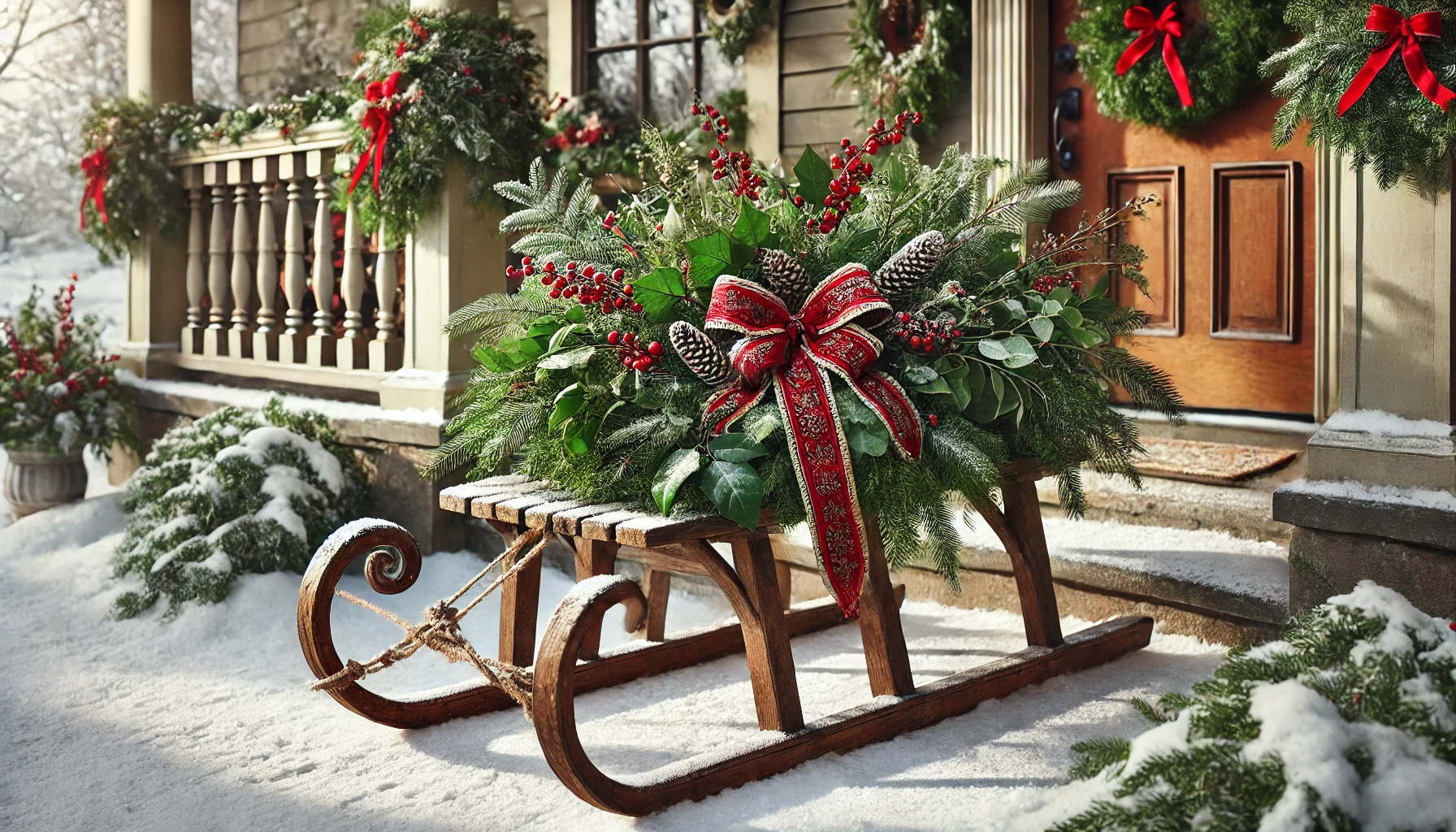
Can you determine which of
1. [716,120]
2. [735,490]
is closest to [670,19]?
[716,120]

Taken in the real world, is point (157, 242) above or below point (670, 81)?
below

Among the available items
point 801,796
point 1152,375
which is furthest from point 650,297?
point 1152,375

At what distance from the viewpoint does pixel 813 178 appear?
104 inches

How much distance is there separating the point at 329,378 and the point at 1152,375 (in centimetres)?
335

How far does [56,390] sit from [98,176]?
1041 mm

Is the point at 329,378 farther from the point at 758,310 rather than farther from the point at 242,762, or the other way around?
the point at 758,310

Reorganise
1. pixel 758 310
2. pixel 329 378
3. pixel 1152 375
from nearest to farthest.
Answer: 1. pixel 758 310
2. pixel 1152 375
3. pixel 329 378

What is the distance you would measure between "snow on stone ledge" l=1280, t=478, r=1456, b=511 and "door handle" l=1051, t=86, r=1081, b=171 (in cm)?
189

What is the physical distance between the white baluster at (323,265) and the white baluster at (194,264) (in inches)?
39.0

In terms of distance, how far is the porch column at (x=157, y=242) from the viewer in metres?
5.76

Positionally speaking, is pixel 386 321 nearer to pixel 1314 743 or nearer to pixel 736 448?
pixel 736 448

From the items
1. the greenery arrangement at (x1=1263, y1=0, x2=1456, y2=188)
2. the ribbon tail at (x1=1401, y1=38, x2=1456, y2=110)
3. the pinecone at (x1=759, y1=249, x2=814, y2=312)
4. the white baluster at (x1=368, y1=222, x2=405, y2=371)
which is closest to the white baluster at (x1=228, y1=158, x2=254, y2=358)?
the white baluster at (x1=368, y1=222, x2=405, y2=371)

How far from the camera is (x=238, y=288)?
218 inches

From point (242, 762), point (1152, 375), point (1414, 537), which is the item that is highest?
point (1152, 375)
